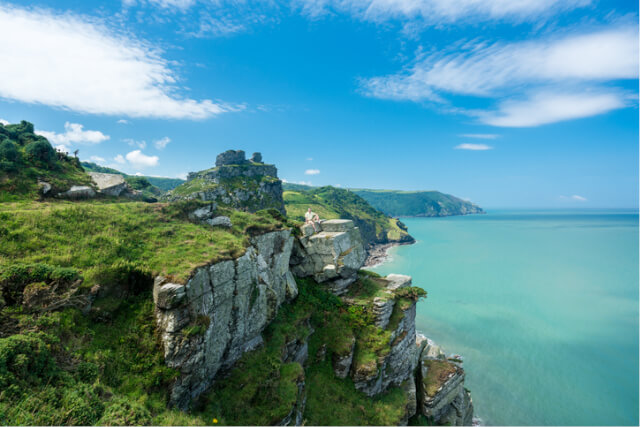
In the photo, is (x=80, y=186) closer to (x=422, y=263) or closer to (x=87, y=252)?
(x=87, y=252)

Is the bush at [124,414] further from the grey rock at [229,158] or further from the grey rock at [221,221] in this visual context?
the grey rock at [229,158]

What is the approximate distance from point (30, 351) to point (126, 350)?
3.18m

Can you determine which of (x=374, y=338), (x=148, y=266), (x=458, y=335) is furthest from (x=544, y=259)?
(x=148, y=266)

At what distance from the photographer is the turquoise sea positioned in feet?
103

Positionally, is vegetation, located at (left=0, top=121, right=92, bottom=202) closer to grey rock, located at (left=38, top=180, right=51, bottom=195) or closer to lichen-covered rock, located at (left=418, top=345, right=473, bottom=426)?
grey rock, located at (left=38, top=180, right=51, bottom=195)

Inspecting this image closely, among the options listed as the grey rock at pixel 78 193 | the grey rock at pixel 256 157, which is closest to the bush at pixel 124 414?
the grey rock at pixel 78 193

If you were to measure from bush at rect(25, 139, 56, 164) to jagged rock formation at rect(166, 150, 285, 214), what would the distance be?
46.2 metres

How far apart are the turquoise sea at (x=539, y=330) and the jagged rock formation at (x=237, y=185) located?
4288 cm

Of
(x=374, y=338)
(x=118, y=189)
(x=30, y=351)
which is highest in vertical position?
(x=118, y=189)

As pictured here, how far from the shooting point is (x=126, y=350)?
1068cm

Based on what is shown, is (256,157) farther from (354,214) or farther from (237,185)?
(354,214)

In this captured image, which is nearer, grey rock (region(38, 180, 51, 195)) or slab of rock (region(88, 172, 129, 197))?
grey rock (region(38, 180, 51, 195))

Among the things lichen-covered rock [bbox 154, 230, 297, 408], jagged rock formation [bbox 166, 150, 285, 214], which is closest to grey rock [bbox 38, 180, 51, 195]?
lichen-covered rock [bbox 154, 230, 297, 408]

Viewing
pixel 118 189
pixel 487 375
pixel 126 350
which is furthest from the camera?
pixel 487 375
